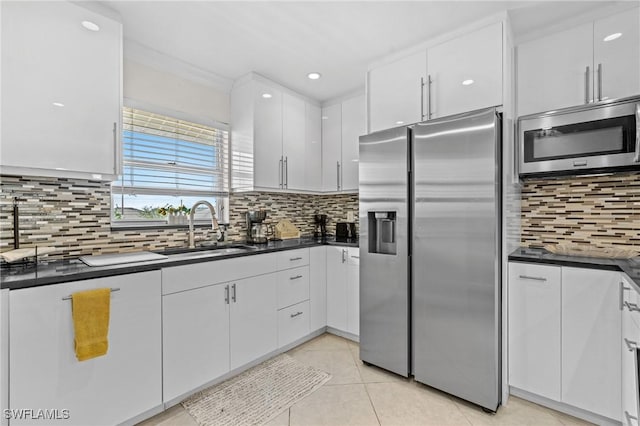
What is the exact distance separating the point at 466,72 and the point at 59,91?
8.24 feet

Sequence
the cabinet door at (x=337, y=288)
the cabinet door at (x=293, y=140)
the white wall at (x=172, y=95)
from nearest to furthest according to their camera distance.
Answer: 1. the white wall at (x=172, y=95)
2. the cabinet door at (x=337, y=288)
3. the cabinet door at (x=293, y=140)

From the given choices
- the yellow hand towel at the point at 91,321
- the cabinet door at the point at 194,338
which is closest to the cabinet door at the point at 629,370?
the cabinet door at the point at 194,338

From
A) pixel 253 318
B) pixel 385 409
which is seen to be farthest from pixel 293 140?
pixel 385 409

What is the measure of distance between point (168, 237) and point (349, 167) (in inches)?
73.4

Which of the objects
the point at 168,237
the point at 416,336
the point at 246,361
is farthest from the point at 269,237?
the point at 416,336

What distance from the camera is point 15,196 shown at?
1797mm

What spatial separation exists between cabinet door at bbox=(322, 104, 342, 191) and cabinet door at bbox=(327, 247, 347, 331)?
0.78 meters

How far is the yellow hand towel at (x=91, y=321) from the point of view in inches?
59.8

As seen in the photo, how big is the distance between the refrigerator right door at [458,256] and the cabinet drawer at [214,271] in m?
1.18

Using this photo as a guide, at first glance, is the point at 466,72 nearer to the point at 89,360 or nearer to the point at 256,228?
the point at 256,228

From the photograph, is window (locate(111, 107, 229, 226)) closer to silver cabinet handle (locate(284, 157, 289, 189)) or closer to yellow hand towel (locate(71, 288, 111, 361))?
silver cabinet handle (locate(284, 157, 289, 189))

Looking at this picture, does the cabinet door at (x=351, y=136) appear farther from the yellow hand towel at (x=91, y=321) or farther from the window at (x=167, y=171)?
the yellow hand towel at (x=91, y=321)

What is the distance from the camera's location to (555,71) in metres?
2.06

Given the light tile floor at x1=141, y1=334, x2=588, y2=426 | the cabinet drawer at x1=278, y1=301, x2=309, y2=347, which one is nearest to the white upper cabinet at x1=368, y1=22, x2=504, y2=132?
the cabinet drawer at x1=278, y1=301, x2=309, y2=347
